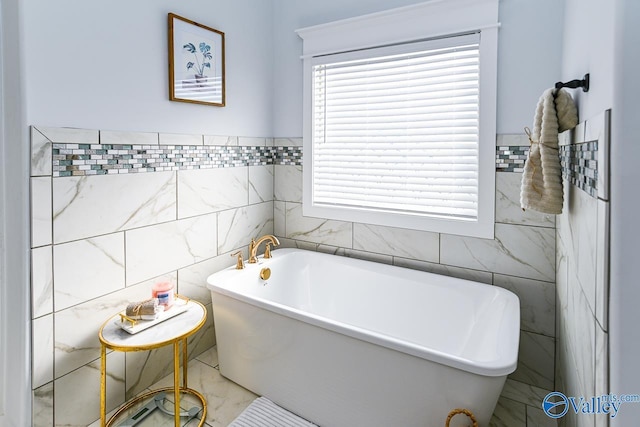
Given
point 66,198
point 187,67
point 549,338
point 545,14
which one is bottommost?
point 549,338

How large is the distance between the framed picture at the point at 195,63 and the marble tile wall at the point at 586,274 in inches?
79.8

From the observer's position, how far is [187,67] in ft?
7.57

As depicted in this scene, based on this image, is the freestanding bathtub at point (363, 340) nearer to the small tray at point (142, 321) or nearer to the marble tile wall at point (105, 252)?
the small tray at point (142, 321)

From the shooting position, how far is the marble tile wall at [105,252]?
5.62 feet

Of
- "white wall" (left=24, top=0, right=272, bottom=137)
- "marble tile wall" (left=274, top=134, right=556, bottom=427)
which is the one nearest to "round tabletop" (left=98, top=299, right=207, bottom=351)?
"white wall" (left=24, top=0, right=272, bottom=137)

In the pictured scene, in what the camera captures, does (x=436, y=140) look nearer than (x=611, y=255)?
No

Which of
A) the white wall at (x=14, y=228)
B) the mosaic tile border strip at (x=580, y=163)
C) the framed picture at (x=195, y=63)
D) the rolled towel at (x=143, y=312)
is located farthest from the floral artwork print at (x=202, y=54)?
the mosaic tile border strip at (x=580, y=163)

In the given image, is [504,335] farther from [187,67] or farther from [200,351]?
[187,67]

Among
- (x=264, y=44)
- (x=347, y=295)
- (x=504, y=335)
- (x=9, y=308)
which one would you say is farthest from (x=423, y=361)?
(x=264, y=44)

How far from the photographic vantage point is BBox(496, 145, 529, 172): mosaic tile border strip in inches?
84.5

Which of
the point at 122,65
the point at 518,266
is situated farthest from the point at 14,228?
the point at 518,266

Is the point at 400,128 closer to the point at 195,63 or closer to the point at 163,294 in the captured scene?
the point at 195,63

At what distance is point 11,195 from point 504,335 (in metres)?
2.22

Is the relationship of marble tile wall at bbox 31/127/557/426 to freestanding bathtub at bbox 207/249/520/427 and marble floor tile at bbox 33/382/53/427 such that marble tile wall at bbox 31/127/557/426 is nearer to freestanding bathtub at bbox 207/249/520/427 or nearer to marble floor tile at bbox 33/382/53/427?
marble floor tile at bbox 33/382/53/427
